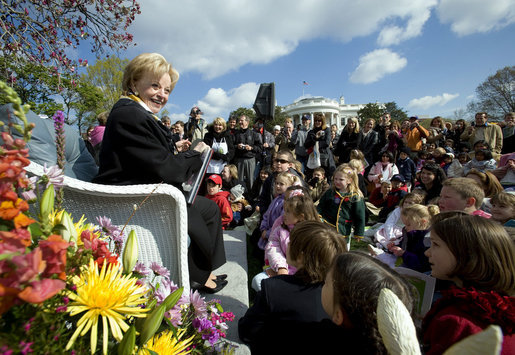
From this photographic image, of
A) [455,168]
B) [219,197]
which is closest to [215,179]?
[219,197]

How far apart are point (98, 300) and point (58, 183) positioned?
1.00 feet

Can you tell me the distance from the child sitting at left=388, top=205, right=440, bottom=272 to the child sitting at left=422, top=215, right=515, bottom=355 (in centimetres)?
143

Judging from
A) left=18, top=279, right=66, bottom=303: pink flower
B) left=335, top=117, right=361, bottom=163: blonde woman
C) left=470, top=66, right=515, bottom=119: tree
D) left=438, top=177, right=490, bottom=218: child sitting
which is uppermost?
left=470, top=66, right=515, bottom=119: tree

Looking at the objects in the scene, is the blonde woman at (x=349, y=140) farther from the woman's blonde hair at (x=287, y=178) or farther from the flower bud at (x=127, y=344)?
the flower bud at (x=127, y=344)

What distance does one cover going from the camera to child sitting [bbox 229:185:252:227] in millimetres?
5852

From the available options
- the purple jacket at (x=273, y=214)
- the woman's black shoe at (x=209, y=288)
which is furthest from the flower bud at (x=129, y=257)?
the purple jacket at (x=273, y=214)

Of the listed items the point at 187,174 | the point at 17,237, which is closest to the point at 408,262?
the point at 187,174

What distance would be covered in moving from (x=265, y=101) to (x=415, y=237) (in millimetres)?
4644

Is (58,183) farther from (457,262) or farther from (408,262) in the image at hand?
(408,262)

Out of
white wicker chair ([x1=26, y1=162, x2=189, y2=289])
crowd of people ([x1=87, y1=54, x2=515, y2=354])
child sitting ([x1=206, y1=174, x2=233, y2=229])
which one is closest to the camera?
crowd of people ([x1=87, y1=54, x2=515, y2=354])

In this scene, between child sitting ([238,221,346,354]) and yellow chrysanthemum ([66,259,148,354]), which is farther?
child sitting ([238,221,346,354])

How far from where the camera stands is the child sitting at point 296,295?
157cm

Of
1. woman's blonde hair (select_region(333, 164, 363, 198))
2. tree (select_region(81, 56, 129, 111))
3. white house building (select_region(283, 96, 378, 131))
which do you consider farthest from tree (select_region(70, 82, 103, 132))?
white house building (select_region(283, 96, 378, 131))

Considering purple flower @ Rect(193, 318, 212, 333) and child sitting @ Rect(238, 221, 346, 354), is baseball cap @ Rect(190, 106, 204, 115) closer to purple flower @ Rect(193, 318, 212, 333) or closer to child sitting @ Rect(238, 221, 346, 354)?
child sitting @ Rect(238, 221, 346, 354)
